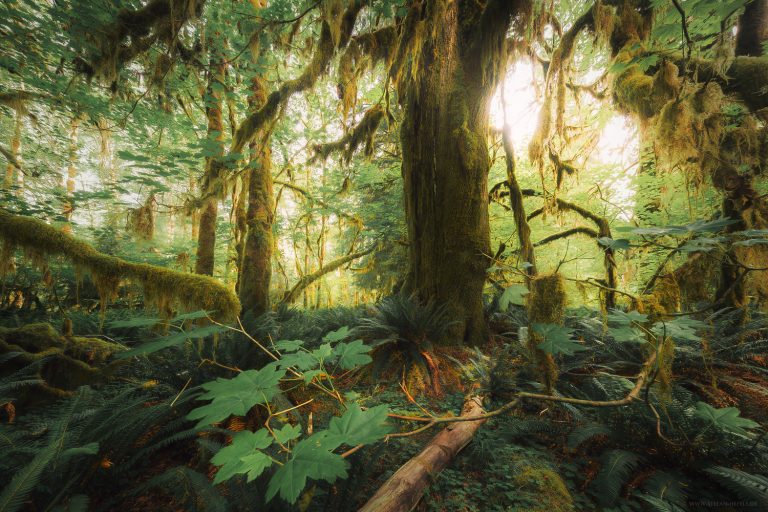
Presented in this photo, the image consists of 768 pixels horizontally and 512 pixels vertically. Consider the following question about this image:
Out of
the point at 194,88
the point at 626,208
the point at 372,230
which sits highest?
the point at 194,88

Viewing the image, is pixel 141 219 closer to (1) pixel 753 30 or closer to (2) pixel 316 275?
(2) pixel 316 275

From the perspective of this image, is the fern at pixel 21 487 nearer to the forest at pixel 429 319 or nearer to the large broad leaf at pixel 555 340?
the forest at pixel 429 319

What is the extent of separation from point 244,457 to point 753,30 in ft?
23.8

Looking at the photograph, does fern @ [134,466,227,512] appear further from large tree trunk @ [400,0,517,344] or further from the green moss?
large tree trunk @ [400,0,517,344]

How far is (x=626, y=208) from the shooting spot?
6.70 m

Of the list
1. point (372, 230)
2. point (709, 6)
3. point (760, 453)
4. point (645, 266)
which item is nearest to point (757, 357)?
point (760, 453)

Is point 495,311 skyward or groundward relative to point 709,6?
groundward

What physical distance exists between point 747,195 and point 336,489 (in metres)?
4.92

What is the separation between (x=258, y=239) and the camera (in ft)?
17.0

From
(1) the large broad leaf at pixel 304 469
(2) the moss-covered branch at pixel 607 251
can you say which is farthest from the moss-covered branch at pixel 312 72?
(2) the moss-covered branch at pixel 607 251

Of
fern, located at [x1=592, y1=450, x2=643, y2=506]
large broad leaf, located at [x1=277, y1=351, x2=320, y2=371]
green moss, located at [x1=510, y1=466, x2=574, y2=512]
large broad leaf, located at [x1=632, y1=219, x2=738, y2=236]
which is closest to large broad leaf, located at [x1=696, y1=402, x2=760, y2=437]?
fern, located at [x1=592, y1=450, x2=643, y2=506]

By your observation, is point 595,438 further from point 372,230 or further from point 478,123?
point 372,230

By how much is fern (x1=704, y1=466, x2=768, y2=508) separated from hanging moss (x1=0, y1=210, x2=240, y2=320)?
10.8ft

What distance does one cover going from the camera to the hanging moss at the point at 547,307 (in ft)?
5.93
